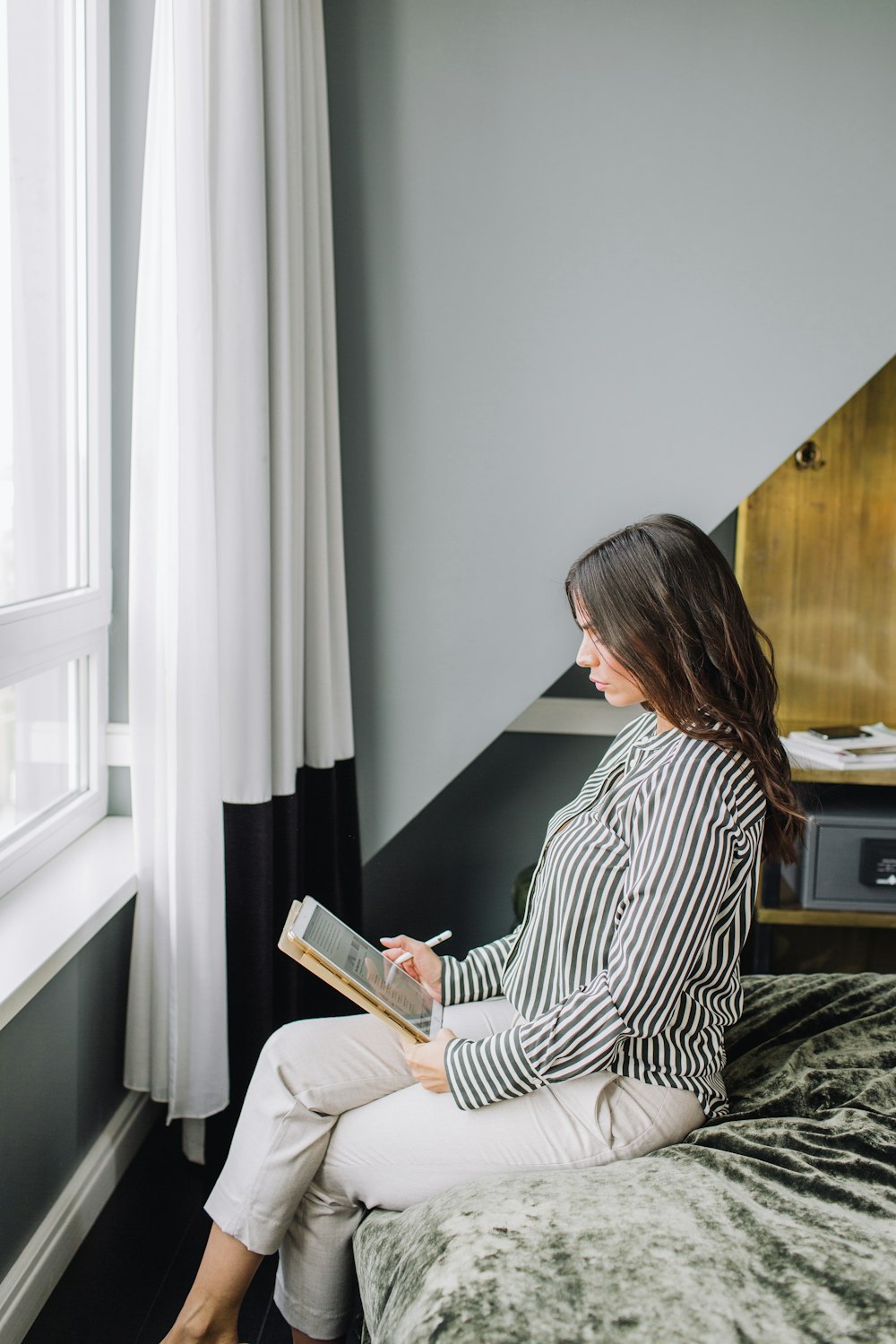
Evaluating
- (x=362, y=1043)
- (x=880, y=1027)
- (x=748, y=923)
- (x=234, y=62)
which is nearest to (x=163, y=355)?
(x=234, y=62)

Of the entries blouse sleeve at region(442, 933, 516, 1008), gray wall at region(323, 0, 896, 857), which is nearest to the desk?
gray wall at region(323, 0, 896, 857)

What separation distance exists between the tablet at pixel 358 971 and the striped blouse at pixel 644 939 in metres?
0.11

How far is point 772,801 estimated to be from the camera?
142cm

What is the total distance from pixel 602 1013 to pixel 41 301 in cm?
142

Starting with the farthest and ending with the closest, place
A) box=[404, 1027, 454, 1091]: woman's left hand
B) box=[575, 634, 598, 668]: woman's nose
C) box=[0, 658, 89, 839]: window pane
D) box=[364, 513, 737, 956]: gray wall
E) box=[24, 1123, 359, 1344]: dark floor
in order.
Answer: box=[364, 513, 737, 956]: gray wall
box=[0, 658, 89, 839]: window pane
box=[24, 1123, 359, 1344]: dark floor
box=[575, 634, 598, 668]: woman's nose
box=[404, 1027, 454, 1091]: woman's left hand

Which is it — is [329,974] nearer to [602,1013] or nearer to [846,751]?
[602,1013]

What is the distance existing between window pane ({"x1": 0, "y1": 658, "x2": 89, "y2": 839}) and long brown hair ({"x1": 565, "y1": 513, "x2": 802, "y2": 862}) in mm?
947

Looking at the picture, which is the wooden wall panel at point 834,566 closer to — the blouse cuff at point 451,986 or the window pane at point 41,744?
the blouse cuff at point 451,986

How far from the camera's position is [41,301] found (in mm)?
1847

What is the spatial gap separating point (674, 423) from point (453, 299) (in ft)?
1.73

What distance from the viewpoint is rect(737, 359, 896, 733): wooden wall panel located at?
2891mm

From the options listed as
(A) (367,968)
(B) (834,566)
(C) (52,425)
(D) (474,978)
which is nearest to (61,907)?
(A) (367,968)

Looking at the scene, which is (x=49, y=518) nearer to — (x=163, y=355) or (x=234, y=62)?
(x=163, y=355)

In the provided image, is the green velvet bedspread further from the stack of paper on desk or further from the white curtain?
the stack of paper on desk
